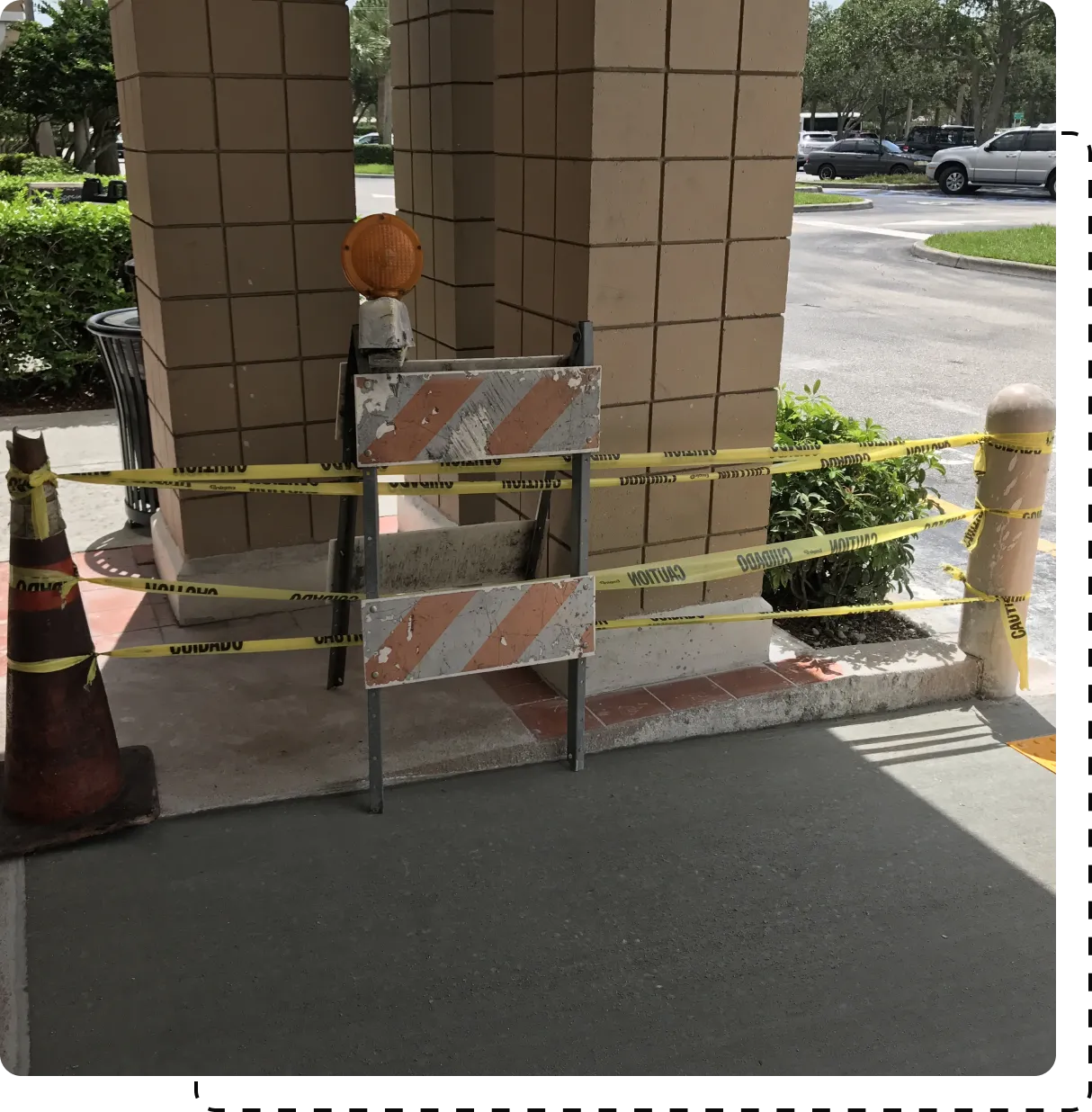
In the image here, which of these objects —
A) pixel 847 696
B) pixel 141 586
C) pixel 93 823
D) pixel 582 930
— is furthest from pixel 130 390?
pixel 582 930

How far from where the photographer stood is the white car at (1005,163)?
2945cm

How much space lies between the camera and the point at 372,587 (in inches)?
144

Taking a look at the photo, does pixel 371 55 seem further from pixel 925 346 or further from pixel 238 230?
pixel 238 230

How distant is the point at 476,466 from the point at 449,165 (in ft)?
6.63

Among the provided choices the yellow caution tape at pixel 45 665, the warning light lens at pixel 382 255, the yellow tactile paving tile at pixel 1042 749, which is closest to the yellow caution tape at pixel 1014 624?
the yellow tactile paving tile at pixel 1042 749

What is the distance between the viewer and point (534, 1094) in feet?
8.82

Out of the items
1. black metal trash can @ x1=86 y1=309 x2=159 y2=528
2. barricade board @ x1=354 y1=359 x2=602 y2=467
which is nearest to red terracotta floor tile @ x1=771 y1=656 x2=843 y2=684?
barricade board @ x1=354 y1=359 x2=602 y2=467

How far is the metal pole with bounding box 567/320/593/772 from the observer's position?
144 inches

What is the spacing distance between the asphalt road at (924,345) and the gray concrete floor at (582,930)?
206 cm

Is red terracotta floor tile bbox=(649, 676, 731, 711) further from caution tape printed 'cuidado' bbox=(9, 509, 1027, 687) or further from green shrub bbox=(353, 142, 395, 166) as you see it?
green shrub bbox=(353, 142, 395, 166)

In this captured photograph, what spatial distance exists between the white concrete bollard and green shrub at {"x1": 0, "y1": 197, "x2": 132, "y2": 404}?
7.09 m
